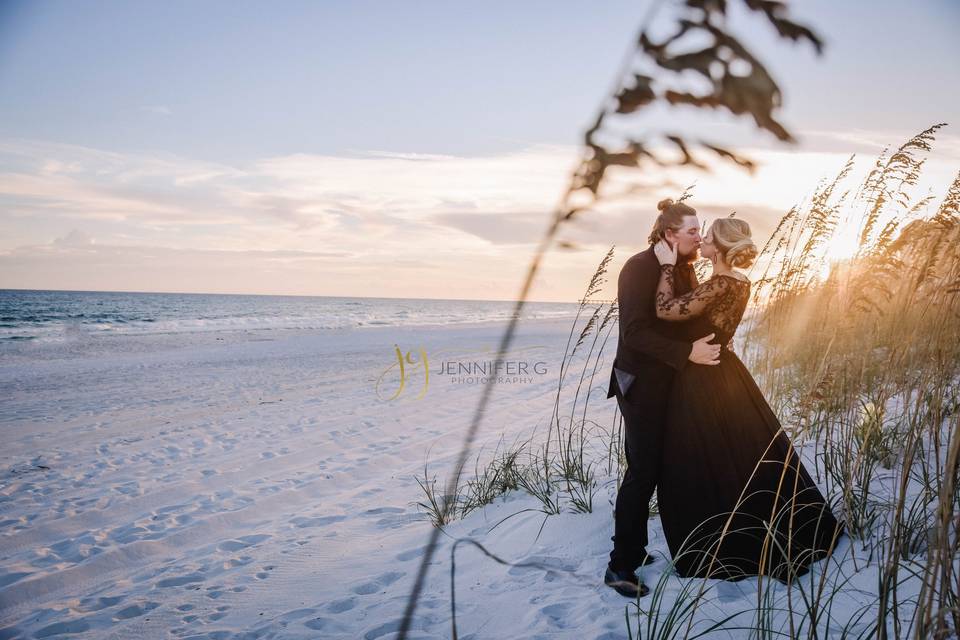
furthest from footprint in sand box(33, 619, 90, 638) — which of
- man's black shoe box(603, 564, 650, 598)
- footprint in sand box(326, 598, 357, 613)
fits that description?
man's black shoe box(603, 564, 650, 598)

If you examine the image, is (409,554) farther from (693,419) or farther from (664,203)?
(664,203)

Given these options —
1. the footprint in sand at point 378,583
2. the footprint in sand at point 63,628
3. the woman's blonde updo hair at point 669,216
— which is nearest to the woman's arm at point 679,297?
the woman's blonde updo hair at point 669,216

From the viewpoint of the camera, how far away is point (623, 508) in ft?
9.30

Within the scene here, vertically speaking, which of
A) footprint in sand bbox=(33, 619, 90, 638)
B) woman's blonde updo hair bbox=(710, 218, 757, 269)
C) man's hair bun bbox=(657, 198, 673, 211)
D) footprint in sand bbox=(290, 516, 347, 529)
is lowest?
footprint in sand bbox=(33, 619, 90, 638)

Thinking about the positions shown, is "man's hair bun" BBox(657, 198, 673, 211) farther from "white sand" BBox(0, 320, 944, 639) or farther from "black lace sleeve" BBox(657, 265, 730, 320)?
"white sand" BBox(0, 320, 944, 639)

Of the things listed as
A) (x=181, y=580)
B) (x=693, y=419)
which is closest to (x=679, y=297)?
(x=693, y=419)

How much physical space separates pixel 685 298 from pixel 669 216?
44cm

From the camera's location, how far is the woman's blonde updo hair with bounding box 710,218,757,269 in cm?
280

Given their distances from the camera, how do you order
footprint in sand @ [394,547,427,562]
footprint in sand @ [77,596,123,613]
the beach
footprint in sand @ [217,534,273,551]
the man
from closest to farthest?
the man → the beach → footprint in sand @ [77,596,123,613] → footprint in sand @ [394,547,427,562] → footprint in sand @ [217,534,273,551]

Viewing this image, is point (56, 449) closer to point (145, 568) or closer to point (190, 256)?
point (145, 568)

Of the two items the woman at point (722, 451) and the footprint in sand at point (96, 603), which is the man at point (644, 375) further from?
the footprint in sand at point (96, 603)

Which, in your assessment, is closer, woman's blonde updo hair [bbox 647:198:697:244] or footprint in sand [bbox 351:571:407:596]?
woman's blonde updo hair [bbox 647:198:697:244]

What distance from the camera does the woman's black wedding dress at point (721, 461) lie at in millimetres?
2721

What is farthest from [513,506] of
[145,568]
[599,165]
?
[599,165]
